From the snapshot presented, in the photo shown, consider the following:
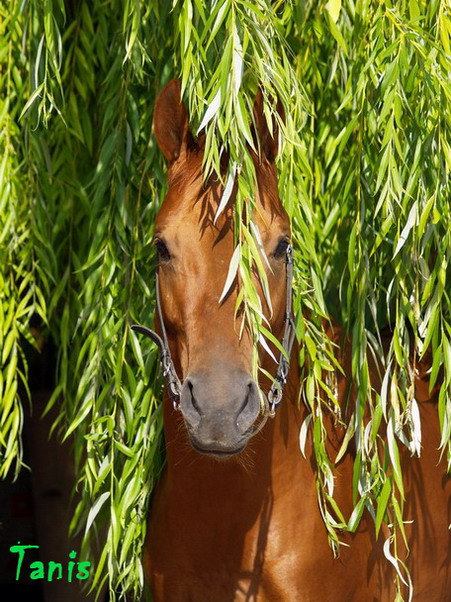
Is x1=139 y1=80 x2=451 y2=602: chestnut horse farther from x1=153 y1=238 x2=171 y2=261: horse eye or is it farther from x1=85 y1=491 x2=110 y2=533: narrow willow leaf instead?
x1=85 y1=491 x2=110 y2=533: narrow willow leaf

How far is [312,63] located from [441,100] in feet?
2.13

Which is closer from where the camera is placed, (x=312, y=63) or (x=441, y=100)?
(x=441, y=100)

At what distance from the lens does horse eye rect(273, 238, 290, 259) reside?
243 cm

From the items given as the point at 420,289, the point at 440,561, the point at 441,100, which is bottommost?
the point at 440,561

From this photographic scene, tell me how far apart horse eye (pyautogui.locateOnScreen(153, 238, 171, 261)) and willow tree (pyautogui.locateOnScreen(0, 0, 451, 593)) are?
20 centimetres

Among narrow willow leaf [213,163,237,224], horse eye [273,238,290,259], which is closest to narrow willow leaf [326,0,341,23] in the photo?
narrow willow leaf [213,163,237,224]

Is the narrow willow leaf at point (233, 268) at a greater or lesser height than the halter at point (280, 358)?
greater

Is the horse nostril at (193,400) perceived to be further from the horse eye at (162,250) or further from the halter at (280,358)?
the horse eye at (162,250)

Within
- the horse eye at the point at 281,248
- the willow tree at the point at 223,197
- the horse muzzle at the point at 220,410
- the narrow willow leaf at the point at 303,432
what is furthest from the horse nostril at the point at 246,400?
the narrow willow leaf at the point at 303,432

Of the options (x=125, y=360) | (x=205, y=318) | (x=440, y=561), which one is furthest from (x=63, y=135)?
(x=440, y=561)

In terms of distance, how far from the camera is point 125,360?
2.85m

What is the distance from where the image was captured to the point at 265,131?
2549 mm

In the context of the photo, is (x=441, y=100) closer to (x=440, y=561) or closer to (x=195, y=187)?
(x=195, y=187)

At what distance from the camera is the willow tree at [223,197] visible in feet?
8.07
